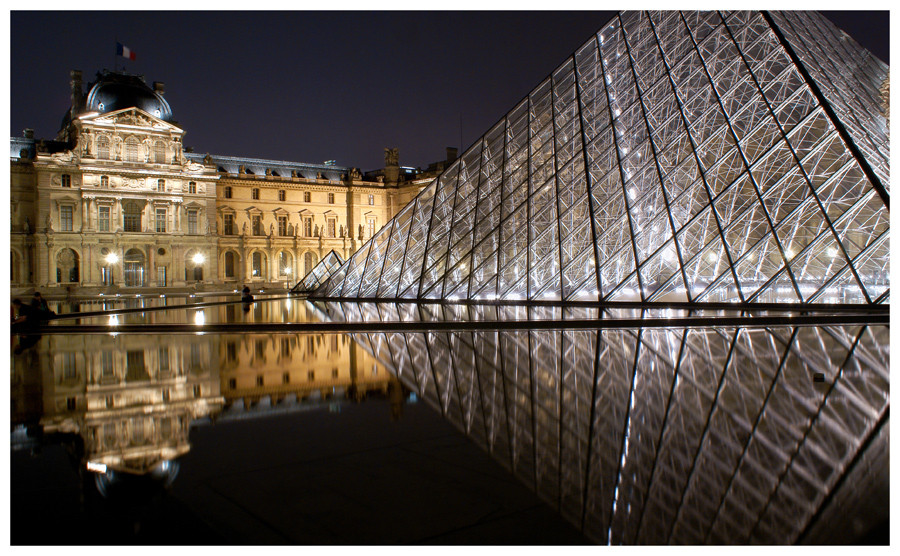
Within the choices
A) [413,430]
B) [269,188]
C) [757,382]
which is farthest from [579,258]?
[269,188]

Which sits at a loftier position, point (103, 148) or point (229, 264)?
point (103, 148)

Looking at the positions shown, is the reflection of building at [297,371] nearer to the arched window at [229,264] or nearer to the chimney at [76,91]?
the arched window at [229,264]

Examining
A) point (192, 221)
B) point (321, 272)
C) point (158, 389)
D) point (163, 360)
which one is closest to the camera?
point (158, 389)

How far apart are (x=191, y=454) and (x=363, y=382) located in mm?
2757

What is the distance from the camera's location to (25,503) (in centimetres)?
377

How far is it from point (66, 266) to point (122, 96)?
13.3 meters

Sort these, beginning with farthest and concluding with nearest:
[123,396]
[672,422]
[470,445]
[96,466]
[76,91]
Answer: [76,91] → [123,396] → [672,422] → [470,445] → [96,466]

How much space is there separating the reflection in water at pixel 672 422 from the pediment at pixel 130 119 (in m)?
49.1

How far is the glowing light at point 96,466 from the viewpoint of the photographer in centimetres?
432

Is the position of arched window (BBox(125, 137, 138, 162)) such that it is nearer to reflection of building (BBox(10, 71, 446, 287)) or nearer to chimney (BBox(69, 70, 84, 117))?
reflection of building (BBox(10, 71, 446, 287))

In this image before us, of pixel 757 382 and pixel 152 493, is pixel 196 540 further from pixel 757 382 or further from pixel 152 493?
pixel 757 382

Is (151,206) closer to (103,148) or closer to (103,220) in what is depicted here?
(103,220)

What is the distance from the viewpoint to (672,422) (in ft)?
16.9

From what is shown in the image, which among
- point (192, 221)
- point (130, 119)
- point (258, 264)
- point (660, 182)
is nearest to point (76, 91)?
point (130, 119)
